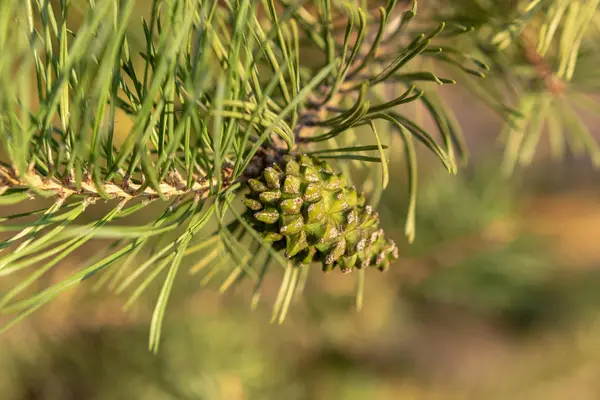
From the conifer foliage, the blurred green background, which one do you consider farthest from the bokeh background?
the conifer foliage

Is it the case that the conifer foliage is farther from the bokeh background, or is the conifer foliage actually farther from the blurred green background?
the blurred green background

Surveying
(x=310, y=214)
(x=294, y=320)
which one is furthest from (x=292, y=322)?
(x=310, y=214)

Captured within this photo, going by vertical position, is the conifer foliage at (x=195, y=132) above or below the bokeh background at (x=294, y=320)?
above

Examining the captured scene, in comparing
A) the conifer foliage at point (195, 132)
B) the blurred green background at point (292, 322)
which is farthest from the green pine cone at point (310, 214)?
the blurred green background at point (292, 322)

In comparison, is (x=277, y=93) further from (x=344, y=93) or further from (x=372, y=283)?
(x=372, y=283)

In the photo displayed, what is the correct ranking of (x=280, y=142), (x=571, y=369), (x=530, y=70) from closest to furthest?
1. (x=280, y=142)
2. (x=530, y=70)
3. (x=571, y=369)

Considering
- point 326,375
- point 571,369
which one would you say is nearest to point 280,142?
point 326,375

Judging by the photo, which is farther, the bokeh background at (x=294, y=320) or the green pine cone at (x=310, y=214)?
the bokeh background at (x=294, y=320)

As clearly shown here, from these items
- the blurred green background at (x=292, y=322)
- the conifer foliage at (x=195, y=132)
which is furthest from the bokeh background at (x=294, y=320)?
the conifer foliage at (x=195, y=132)

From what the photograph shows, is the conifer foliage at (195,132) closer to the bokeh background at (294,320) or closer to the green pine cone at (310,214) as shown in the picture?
the green pine cone at (310,214)
